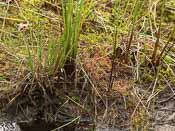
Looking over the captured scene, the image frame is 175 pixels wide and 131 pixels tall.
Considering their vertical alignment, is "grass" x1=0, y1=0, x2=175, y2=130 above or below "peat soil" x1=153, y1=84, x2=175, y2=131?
above

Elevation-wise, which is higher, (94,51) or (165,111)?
(94,51)

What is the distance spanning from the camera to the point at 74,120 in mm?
2078

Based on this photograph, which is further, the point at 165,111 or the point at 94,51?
the point at 94,51

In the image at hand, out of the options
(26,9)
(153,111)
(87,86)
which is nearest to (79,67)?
(87,86)

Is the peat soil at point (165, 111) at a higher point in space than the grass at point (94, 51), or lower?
lower

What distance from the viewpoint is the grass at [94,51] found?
2.07m

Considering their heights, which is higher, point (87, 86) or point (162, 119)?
point (87, 86)

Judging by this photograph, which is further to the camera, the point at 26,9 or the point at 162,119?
the point at 26,9

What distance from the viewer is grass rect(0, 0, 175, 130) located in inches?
81.6

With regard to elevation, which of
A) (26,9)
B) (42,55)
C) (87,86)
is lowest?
(87,86)

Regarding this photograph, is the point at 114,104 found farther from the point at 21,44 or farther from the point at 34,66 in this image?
the point at 21,44

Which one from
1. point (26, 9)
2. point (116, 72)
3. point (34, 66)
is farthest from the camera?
point (26, 9)

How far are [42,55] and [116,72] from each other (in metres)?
0.39

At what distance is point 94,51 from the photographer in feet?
7.78
